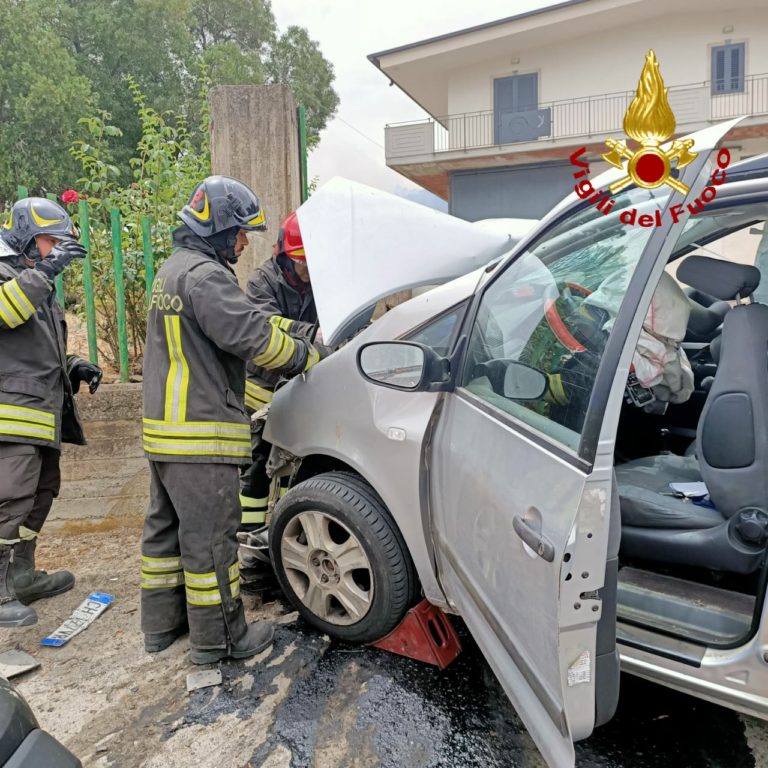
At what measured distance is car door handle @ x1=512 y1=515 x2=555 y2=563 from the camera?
136cm

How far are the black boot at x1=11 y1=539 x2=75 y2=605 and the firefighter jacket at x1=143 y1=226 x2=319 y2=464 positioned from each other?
3.98 ft

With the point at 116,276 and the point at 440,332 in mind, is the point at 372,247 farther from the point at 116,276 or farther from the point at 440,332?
the point at 116,276

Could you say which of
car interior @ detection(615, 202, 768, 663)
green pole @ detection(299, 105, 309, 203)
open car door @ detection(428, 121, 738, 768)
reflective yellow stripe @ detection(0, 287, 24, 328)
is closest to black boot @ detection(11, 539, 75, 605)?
reflective yellow stripe @ detection(0, 287, 24, 328)

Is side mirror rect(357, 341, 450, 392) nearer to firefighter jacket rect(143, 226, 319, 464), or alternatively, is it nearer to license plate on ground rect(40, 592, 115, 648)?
firefighter jacket rect(143, 226, 319, 464)

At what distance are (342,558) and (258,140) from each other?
312 centimetres

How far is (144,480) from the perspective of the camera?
4148 mm

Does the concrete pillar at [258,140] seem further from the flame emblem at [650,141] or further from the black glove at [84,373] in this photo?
the flame emblem at [650,141]

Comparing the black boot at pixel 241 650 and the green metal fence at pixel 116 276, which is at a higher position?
the green metal fence at pixel 116 276

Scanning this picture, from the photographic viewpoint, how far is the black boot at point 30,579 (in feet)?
10.3

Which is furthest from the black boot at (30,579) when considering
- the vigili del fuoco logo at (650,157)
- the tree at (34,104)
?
the tree at (34,104)

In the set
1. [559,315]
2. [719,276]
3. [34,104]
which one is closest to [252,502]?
[559,315]

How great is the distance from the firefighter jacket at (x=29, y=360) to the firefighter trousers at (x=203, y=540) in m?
0.82

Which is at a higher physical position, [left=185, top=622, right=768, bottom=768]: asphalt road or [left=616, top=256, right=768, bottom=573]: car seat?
[left=616, top=256, right=768, bottom=573]: car seat

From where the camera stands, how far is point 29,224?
121 inches
